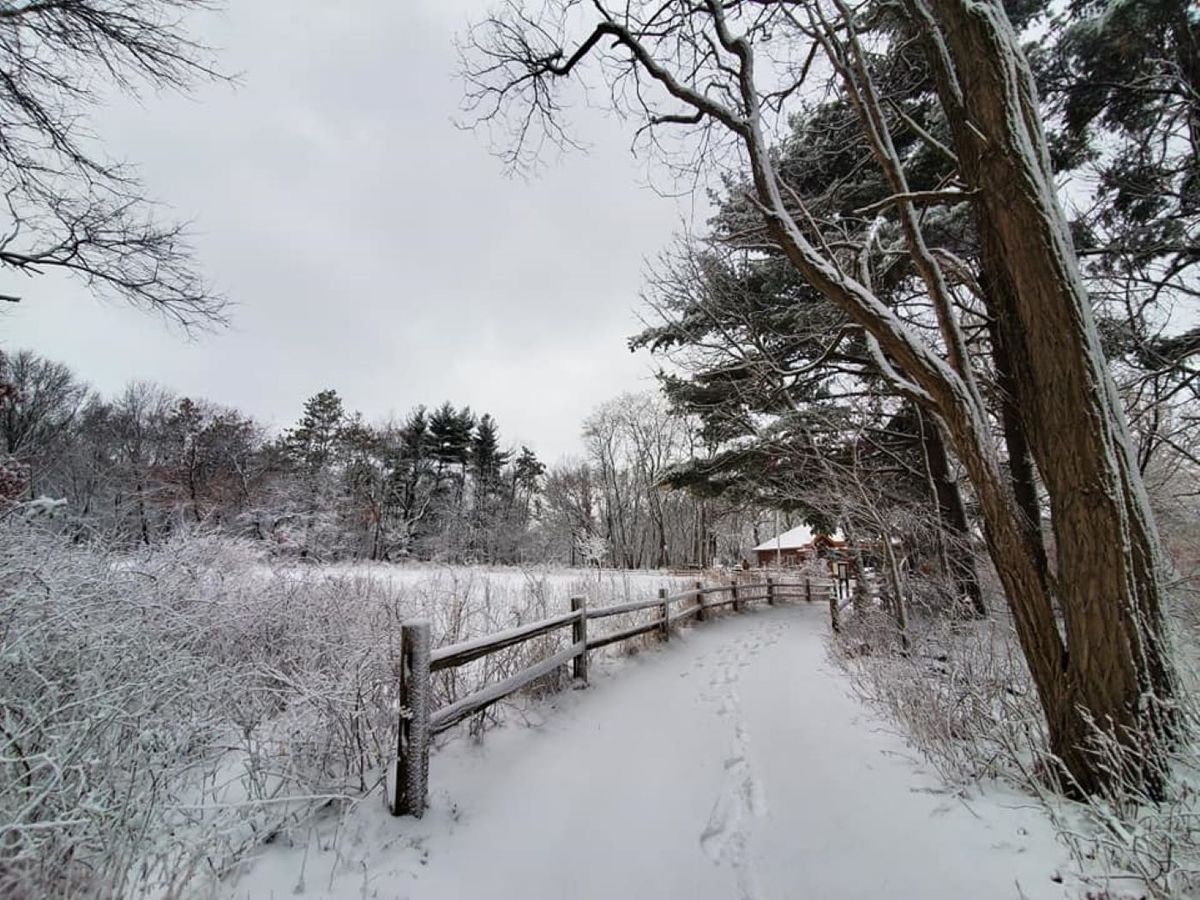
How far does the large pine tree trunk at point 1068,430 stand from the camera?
243 cm

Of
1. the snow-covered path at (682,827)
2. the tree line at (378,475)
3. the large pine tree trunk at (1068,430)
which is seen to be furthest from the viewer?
the tree line at (378,475)

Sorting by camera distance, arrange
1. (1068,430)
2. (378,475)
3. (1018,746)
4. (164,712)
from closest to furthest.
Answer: (164,712), (1068,430), (1018,746), (378,475)

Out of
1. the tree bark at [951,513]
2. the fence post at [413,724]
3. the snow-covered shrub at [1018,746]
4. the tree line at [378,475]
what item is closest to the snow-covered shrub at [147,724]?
the fence post at [413,724]

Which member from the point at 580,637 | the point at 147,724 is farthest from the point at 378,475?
the point at 147,724

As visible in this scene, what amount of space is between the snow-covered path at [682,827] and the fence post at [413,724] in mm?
118

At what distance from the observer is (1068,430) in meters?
2.68

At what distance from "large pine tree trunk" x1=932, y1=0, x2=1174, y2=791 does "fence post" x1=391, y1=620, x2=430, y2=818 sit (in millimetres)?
3257

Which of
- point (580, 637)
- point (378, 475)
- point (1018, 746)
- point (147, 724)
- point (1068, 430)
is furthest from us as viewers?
point (378, 475)

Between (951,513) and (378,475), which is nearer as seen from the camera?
(951,513)

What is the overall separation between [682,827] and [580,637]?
9.13ft

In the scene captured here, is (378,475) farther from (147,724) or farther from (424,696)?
(147,724)

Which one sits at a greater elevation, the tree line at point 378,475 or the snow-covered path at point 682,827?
the tree line at point 378,475

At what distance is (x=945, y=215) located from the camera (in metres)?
7.18

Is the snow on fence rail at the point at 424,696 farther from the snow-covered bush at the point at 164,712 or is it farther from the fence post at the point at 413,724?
the snow-covered bush at the point at 164,712
